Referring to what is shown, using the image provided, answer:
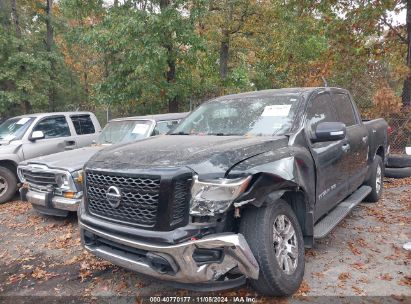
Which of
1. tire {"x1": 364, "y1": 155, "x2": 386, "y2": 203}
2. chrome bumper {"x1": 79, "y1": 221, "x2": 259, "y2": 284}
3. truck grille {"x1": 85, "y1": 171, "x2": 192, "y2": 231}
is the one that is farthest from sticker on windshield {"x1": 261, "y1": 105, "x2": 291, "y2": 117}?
tire {"x1": 364, "y1": 155, "x2": 386, "y2": 203}

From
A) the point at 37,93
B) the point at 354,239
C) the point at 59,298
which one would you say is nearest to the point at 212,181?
the point at 59,298

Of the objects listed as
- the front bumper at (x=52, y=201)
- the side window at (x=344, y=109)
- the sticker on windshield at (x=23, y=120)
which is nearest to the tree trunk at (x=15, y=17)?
the sticker on windshield at (x=23, y=120)

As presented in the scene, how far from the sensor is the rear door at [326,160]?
13.1 ft

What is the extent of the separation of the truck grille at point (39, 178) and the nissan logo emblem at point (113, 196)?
2946mm

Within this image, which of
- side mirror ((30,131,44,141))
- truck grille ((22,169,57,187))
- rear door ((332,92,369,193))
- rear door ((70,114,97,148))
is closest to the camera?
rear door ((332,92,369,193))

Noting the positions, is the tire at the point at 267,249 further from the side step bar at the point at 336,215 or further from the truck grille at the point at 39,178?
the truck grille at the point at 39,178

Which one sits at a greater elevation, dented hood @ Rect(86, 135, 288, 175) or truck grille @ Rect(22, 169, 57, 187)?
dented hood @ Rect(86, 135, 288, 175)

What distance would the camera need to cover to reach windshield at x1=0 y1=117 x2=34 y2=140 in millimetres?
8172

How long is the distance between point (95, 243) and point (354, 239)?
325cm

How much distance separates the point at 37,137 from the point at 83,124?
1.41 meters

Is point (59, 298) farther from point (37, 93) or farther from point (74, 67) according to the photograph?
point (74, 67)

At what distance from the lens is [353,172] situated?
16.4 ft

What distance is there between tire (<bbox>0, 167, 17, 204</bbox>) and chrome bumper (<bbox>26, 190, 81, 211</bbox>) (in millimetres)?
1965

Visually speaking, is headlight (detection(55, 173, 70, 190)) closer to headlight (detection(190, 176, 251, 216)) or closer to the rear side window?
headlight (detection(190, 176, 251, 216))
